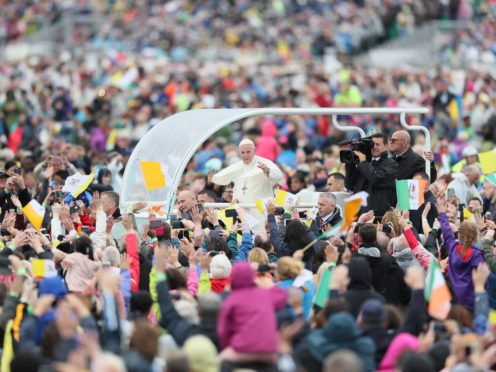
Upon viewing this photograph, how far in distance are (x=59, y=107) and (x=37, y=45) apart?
43.1 feet

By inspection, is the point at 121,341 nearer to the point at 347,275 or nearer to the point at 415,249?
the point at 347,275

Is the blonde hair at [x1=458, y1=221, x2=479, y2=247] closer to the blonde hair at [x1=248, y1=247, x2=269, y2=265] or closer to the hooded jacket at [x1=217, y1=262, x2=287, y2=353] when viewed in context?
the blonde hair at [x1=248, y1=247, x2=269, y2=265]

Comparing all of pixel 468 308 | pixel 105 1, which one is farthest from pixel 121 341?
pixel 105 1

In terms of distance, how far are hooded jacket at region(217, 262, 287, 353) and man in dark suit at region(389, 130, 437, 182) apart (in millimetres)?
5622

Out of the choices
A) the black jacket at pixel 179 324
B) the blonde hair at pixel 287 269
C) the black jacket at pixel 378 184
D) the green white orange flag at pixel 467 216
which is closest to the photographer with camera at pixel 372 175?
the black jacket at pixel 378 184

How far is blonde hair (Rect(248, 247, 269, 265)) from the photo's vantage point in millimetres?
12430

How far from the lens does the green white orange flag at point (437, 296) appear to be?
11.2 m

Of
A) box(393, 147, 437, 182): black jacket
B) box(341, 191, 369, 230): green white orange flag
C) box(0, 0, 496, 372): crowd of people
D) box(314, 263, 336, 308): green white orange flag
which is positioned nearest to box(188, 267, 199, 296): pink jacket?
box(0, 0, 496, 372): crowd of people

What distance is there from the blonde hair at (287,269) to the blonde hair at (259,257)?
19.6 inches

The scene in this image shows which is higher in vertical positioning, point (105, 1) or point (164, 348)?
point (105, 1)

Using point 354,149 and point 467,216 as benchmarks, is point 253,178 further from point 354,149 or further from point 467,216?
point 467,216

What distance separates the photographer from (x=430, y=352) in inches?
409

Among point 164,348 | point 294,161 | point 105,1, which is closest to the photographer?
point 164,348

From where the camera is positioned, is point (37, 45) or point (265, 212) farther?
point (37, 45)
